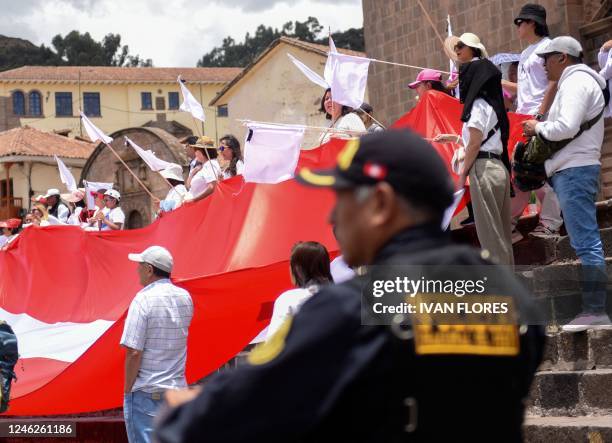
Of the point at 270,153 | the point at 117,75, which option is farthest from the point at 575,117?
the point at 117,75

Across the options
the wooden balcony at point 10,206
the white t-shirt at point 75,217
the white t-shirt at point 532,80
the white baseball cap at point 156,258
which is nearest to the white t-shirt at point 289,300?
the white baseball cap at point 156,258

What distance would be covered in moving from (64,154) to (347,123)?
4819 centimetres

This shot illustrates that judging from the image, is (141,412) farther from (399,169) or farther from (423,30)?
(423,30)

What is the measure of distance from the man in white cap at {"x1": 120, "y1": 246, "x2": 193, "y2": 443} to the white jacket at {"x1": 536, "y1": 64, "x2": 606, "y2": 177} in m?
2.98

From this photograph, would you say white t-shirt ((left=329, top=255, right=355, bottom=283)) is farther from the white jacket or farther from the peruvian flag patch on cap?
the peruvian flag patch on cap

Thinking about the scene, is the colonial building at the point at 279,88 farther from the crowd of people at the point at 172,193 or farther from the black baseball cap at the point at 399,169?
the black baseball cap at the point at 399,169

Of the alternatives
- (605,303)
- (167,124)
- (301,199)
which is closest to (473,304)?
(605,303)

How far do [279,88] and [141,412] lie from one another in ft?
132

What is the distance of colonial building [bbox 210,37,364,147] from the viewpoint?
45.8 meters

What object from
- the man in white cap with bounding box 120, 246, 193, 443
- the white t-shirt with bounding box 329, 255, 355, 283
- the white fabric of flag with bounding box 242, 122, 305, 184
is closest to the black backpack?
the man in white cap with bounding box 120, 246, 193, 443

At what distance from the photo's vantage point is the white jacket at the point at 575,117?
26.5ft

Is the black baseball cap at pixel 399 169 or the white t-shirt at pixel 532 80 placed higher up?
the white t-shirt at pixel 532 80

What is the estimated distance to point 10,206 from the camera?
6247 centimetres

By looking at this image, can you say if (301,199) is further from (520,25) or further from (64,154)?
(64,154)
